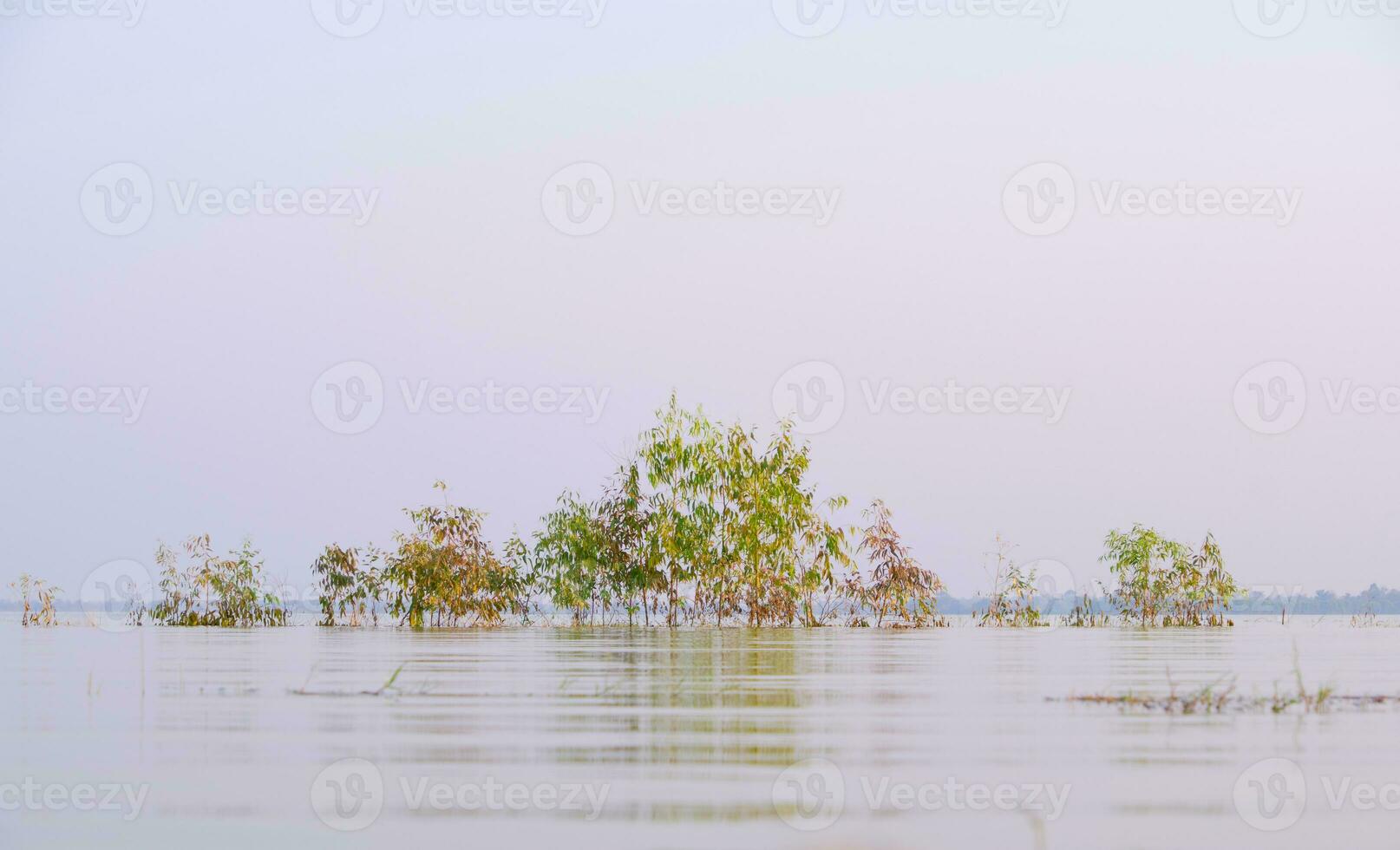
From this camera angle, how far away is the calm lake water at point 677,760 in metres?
4.24

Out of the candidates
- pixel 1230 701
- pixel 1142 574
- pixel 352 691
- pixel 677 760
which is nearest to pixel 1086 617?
pixel 1142 574

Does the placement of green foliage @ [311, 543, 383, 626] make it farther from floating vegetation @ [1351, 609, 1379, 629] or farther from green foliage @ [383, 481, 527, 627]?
floating vegetation @ [1351, 609, 1379, 629]

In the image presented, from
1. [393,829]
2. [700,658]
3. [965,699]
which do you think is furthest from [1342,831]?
[700,658]

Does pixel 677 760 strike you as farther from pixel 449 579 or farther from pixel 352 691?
pixel 449 579

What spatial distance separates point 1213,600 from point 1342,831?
54.9ft

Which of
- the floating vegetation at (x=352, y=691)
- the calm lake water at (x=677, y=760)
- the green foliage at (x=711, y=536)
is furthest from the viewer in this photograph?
the green foliage at (x=711, y=536)

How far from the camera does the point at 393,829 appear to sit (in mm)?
4262

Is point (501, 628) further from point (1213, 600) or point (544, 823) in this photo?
point (544, 823)

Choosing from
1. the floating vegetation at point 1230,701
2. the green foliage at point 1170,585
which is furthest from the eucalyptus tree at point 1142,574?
the floating vegetation at point 1230,701

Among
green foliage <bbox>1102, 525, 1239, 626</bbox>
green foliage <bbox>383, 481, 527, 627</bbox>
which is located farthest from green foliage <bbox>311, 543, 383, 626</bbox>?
green foliage <bbox>1102, 525, 1239, 626</bbox>

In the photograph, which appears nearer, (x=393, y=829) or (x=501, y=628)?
(x=393, y=829)

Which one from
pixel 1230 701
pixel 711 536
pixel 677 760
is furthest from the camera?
pixel 711 536

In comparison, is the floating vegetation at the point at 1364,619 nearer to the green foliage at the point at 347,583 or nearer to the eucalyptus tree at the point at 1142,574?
the eucalyptus tree at the point at 1142,574

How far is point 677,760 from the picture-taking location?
5.38m
